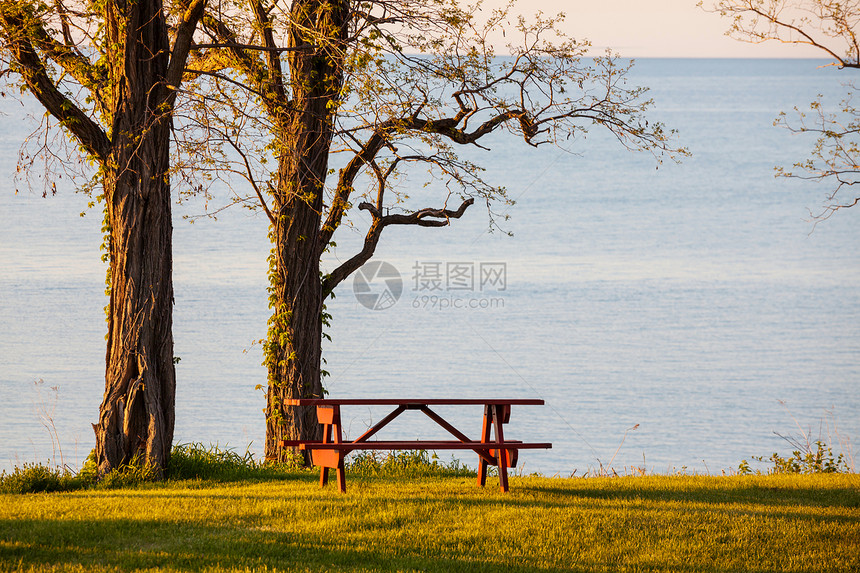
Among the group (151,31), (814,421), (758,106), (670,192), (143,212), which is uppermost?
(758,106)

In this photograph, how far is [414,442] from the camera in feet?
26.7

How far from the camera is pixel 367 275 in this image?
41219 millimetres

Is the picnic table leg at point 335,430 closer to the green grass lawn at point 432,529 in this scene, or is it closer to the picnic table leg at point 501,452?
the green grass lawn at point 432,529

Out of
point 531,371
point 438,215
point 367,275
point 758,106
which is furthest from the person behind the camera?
point 758,106

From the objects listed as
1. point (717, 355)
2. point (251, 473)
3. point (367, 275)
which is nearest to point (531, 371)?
point (717, 355)

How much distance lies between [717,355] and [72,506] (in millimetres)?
28193

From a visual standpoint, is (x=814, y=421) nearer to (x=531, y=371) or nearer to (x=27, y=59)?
(x=531, y=371)

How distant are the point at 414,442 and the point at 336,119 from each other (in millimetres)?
4369

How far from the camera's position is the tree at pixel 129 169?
9.45 m

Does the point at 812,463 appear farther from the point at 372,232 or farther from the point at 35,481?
the point at 35,481

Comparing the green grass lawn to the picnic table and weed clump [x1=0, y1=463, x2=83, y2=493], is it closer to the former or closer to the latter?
the picnic table

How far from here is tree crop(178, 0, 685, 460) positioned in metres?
10.7

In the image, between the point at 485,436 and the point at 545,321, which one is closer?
the point at 485,436

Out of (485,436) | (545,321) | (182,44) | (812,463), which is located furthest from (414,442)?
(545,321)
